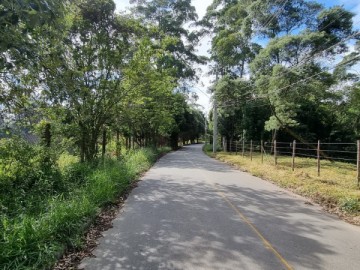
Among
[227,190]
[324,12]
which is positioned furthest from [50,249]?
[324,12]

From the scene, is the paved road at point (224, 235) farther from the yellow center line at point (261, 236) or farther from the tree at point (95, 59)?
the tree at point (95, 59)

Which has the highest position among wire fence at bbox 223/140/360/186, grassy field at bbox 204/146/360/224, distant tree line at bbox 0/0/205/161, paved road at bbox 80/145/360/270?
distant tree line at bbox 0/0/205/161

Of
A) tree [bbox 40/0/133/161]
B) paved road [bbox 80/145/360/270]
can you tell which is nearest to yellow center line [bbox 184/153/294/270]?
paved road [bbox 80/145/360/270]

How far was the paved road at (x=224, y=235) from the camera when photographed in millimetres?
4797

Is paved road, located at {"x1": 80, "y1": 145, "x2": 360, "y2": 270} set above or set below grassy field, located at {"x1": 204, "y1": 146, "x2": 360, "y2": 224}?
below

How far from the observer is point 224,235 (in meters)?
6.01

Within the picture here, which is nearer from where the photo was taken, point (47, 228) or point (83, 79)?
point (47, 228)

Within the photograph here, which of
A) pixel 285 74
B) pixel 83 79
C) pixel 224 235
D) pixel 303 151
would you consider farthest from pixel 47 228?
pixel 303 151

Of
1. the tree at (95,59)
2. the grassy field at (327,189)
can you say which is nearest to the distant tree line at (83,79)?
the tree at (95,59)

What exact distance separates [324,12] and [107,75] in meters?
21.9

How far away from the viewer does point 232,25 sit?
3688 cm

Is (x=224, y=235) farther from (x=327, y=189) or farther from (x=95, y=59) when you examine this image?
(x=95, y=59)

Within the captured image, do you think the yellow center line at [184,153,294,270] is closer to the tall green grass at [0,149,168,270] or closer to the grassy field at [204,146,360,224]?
the grassy field at [204,146,360,224]

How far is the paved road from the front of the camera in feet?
15.7
